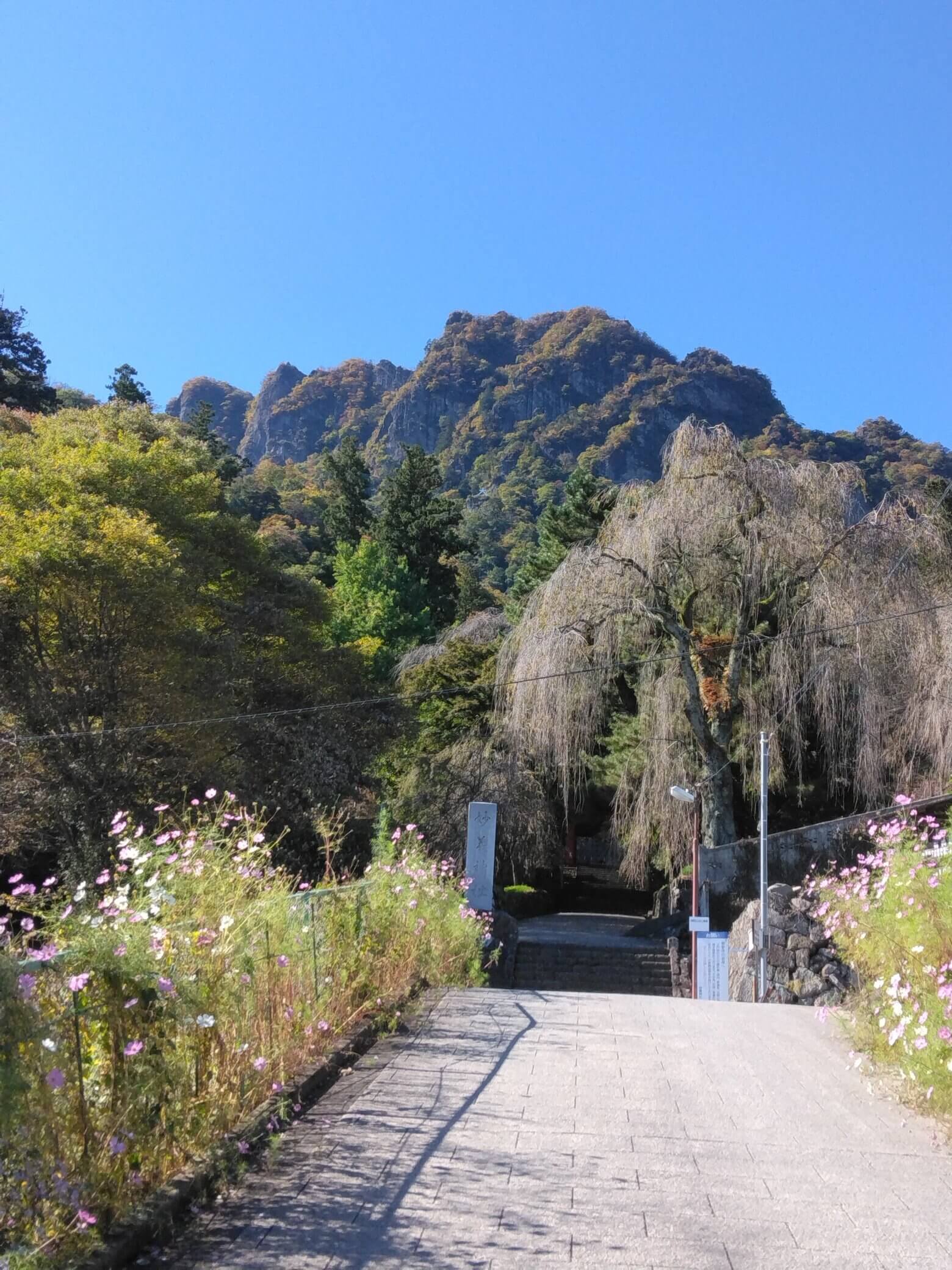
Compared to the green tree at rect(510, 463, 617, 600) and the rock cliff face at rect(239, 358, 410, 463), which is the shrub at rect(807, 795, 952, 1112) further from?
the rock cliff face at rect(239, 358, 410, 463)

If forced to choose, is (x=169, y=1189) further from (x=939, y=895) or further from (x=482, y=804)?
(x=482, y=804)

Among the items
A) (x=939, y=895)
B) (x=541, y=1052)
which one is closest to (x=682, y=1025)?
(x=541, y=1052)

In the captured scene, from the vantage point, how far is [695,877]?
17953 mm

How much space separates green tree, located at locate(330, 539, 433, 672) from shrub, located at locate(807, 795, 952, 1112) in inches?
1115

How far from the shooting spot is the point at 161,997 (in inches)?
151

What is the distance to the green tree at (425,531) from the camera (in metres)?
47.2

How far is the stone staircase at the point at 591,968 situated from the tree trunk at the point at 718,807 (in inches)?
119

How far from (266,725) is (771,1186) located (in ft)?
59.7

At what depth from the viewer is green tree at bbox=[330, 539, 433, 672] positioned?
38844mm

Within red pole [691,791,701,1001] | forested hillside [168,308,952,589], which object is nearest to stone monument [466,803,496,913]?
red pole [691,791,701,1001]

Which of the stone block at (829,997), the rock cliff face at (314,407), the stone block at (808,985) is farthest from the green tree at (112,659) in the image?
the rock cliff face at (314,407)

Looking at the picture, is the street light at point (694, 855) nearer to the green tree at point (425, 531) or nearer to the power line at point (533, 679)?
the power line at point (533, 679)

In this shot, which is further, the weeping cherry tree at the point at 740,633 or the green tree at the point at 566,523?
the green tree at the point at 566,523

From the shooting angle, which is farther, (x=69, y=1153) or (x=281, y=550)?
(x=281, y=550)
